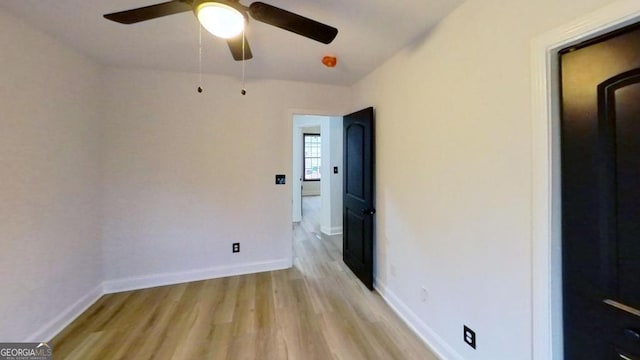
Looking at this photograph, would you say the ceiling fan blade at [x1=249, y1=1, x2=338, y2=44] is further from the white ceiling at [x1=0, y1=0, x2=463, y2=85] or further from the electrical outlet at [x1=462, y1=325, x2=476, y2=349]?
the electrical outlet at [x1=462, y1=325, x2=476, y2=349]

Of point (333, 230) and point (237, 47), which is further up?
point (237, 47)

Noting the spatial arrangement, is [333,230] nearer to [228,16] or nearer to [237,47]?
[237,47]

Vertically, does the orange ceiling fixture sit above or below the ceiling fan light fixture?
above

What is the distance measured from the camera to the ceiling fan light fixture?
1181 mm

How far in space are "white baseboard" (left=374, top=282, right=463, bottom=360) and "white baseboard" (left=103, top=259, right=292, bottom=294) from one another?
1383mm

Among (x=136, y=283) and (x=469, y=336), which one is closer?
(x=469, y=336)

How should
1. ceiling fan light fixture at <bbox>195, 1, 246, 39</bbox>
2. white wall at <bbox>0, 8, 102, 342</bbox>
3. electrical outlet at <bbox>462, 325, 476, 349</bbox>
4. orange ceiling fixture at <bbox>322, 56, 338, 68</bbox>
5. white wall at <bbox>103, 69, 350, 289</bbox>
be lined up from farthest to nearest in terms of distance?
white wall at <bbox>103, 69, 350, 289</bbox> < orange ceiling fixture at <bbox>322, 56, 338, 68</bbox> < white wall at <bbox>0, 8, 102, 342</bbox> < electrical outlet at <bbox>462, 325, 476, 349</bbox> < ceiling fan light fixture at <bbox>195, 1, 246, 39</bbox>

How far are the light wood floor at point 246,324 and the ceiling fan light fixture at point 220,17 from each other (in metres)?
2.09

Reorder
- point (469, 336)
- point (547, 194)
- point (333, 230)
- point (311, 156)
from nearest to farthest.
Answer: point (547, 194), point (469, 336), point (333, 230), point (311, 156)

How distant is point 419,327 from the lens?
217cm

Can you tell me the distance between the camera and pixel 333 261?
3725 millimetres

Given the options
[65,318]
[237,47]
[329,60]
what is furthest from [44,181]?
[329,60]

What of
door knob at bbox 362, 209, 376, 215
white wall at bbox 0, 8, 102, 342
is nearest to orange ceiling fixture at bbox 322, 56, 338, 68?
door knob at bbox 362, 209, 376, 215

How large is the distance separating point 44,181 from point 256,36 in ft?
6.52
